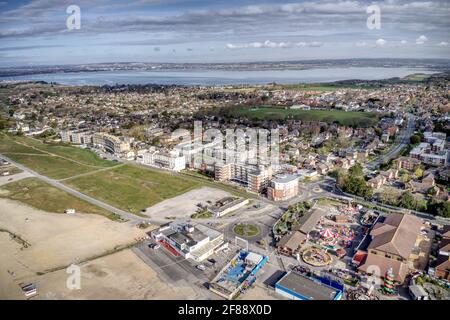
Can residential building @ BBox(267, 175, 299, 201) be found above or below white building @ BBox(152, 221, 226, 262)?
above

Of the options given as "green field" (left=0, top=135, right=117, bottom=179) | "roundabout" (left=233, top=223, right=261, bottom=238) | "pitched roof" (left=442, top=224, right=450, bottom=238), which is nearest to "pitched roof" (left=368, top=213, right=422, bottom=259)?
"pitched roof" (left=442, top=224, right=450, bottom=238)

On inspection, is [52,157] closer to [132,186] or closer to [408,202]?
[132,186]

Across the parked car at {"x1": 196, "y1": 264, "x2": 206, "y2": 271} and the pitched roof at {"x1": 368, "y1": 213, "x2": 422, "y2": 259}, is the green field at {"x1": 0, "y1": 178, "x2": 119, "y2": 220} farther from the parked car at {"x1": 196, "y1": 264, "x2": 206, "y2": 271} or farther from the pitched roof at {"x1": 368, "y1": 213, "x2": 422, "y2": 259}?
the pitched roof at {"x1": 368, "y1": 213, "x2": 422, "y2": 259}

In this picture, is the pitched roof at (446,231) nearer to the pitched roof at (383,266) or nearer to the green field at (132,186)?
the pitched roof at (383,266)

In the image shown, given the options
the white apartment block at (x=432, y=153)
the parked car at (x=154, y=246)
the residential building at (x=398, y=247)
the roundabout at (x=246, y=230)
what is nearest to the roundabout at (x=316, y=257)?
the residential building at (x=398, y=247)

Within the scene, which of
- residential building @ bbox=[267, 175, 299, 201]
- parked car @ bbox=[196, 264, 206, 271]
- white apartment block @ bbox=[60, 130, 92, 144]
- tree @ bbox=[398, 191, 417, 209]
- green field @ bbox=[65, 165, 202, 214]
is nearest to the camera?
parked car @ bbox=[196, 264, 206, 271]

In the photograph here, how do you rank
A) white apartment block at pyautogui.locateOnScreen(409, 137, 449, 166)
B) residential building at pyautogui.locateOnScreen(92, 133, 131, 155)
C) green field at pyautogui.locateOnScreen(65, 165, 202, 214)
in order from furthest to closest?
residential building at pyautogui.locateOnScreen(92, 133, 131, 155) < white apartment block at pyautogui.locateOnScreen(409, 137, 449, 166) < green field at pyautogui.locateOnScreen(65, 165, 202, 214)
